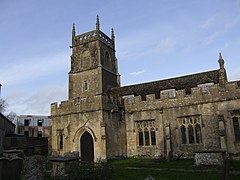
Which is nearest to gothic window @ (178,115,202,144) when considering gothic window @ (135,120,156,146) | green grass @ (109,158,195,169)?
gothic window @ (135,120,156,146)

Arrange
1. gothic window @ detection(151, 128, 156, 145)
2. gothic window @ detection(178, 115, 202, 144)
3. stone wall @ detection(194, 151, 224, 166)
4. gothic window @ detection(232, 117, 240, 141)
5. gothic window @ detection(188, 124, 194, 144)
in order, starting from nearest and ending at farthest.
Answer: stone wall @ detection(194, 151, 224, 166) < gothic window @ detection(232, 117, 240, 141) < gothic window @ detection(178, 115, 202, 144) < gothic window @ detection(188, 124, 194, 144) < gothic window @ detection(151, 128, 156, 145)

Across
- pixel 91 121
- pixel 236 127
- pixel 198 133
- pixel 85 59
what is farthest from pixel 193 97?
pixel 85 59

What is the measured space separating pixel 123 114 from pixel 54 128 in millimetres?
6939

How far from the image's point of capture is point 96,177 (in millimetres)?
8656

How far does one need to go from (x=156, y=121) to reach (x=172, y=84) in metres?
5.07

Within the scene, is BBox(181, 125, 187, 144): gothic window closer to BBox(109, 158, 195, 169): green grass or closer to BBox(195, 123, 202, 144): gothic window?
BBox(195, 123, 202, 144): gothic window

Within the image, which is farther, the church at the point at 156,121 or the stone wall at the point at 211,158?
the church at the point at 156,121

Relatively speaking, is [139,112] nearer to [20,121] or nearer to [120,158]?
[120,158]

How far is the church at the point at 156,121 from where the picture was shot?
1897cm

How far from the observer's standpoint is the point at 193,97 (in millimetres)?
20219

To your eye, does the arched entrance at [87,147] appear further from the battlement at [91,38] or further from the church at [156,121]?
the battlement at [91,38]

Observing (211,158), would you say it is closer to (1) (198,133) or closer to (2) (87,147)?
(1) (198,133)

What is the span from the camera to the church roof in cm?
2280

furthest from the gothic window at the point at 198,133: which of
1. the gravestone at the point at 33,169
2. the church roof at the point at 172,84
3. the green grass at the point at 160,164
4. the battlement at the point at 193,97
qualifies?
the gravestone at the point at 33,169
